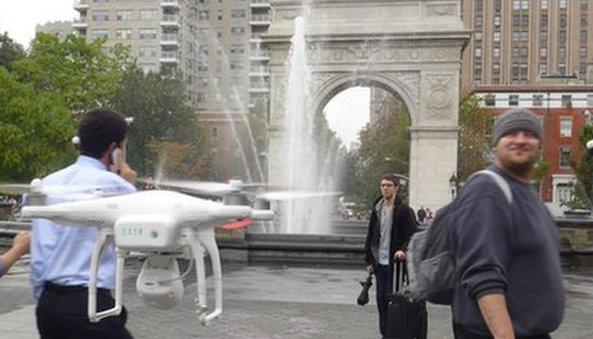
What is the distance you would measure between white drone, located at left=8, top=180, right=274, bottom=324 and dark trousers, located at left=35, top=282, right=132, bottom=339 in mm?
579

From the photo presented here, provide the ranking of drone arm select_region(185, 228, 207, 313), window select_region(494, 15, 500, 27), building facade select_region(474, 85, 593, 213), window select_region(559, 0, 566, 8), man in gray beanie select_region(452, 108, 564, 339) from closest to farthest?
drone arm select_region(185, 228, 207, 313), man in gray beanie select_region(452, 108, 564, 339), building facade select_region(474, 85, 593, 213), window select_region(559, 0, 566, 8), window select_region(494, 15, 500, 27)

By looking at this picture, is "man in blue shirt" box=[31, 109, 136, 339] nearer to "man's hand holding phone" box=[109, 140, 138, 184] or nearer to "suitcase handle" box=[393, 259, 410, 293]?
"man's hand holding phone" box=[109, 140, 138, 184]

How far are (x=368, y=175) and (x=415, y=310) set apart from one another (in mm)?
65566

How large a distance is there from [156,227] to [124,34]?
116 meters

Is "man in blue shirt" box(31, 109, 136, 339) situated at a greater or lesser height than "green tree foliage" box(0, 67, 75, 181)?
lesser

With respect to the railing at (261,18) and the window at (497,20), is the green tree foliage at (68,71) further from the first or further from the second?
the window at (497,20)

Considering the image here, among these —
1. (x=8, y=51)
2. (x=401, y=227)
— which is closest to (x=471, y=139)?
(x=8, y=51)

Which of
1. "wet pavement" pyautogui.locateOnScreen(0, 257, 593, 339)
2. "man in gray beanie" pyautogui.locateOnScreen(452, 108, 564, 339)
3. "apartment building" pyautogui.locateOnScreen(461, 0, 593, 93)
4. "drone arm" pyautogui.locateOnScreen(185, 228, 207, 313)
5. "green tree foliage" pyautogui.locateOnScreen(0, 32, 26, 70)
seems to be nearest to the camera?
"drone arm" pyautogui.locateOnScreen(185, 228, 207, 313)

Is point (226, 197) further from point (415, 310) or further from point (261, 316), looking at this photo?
point (261, 316)

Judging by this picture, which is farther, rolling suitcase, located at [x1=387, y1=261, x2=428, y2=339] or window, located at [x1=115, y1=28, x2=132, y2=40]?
window, located at [x1=115, y1=28, x2=132, y2=40]

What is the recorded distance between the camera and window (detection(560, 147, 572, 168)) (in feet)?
278

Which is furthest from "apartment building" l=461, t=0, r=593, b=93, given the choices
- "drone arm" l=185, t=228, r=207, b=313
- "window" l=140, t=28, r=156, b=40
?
"drone arm" l=185, t=228, r=207, b=313

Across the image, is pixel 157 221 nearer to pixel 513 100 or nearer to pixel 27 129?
pixel 27 129

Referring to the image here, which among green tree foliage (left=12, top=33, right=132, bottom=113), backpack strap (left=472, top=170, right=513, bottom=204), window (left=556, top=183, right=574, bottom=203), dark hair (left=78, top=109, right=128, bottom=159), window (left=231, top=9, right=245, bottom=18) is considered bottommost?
window (left=556, top=183, right=574, bottom=203)
